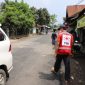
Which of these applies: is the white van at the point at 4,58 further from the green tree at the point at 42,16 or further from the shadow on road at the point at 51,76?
the green tree at the point at 42,16

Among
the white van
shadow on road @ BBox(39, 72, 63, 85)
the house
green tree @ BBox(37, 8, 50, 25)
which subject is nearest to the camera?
the white van

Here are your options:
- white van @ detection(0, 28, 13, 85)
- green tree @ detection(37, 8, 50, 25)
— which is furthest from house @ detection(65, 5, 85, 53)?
green tree @ detection(37, 8, 50, 25)

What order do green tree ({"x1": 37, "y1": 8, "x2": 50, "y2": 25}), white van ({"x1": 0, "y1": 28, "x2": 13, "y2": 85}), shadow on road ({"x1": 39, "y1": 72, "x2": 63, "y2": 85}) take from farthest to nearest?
1. green tree ({"x1": 37, "y1": 8, "x2": 50, "y2": 25})
2. shadow on road ({"x1": 39, "y1": 72, "x2": 63, "y2": 85})
3. white van ({"x1": 0, "y1": 28, "x2": 13, "y2": 85})

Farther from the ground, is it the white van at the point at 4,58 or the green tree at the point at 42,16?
the green tree at the point at 42,16

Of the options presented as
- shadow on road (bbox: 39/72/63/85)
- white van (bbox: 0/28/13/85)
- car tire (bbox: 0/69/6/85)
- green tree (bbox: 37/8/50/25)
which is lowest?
shadow on road (bbox: 39/72/63/85)

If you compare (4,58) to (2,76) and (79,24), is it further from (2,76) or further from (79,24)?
(79,24)

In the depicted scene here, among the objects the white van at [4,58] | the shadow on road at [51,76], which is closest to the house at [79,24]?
Answer: the shadow on road at [51,76]

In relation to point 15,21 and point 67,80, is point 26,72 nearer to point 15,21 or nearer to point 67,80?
point 67,80

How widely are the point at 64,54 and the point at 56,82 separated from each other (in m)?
0.95

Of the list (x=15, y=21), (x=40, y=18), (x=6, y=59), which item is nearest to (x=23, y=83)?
(x=6, y=59)

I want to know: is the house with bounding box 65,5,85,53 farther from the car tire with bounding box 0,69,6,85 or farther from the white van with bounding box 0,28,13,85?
the car tire with bounding box 0,69,6,85

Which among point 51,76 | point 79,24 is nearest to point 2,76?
point 51,76

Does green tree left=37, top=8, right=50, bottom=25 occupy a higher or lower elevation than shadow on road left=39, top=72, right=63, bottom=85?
higher

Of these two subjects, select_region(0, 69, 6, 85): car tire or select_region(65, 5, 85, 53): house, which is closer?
select_region(0, 69, 6, 85): car tire
